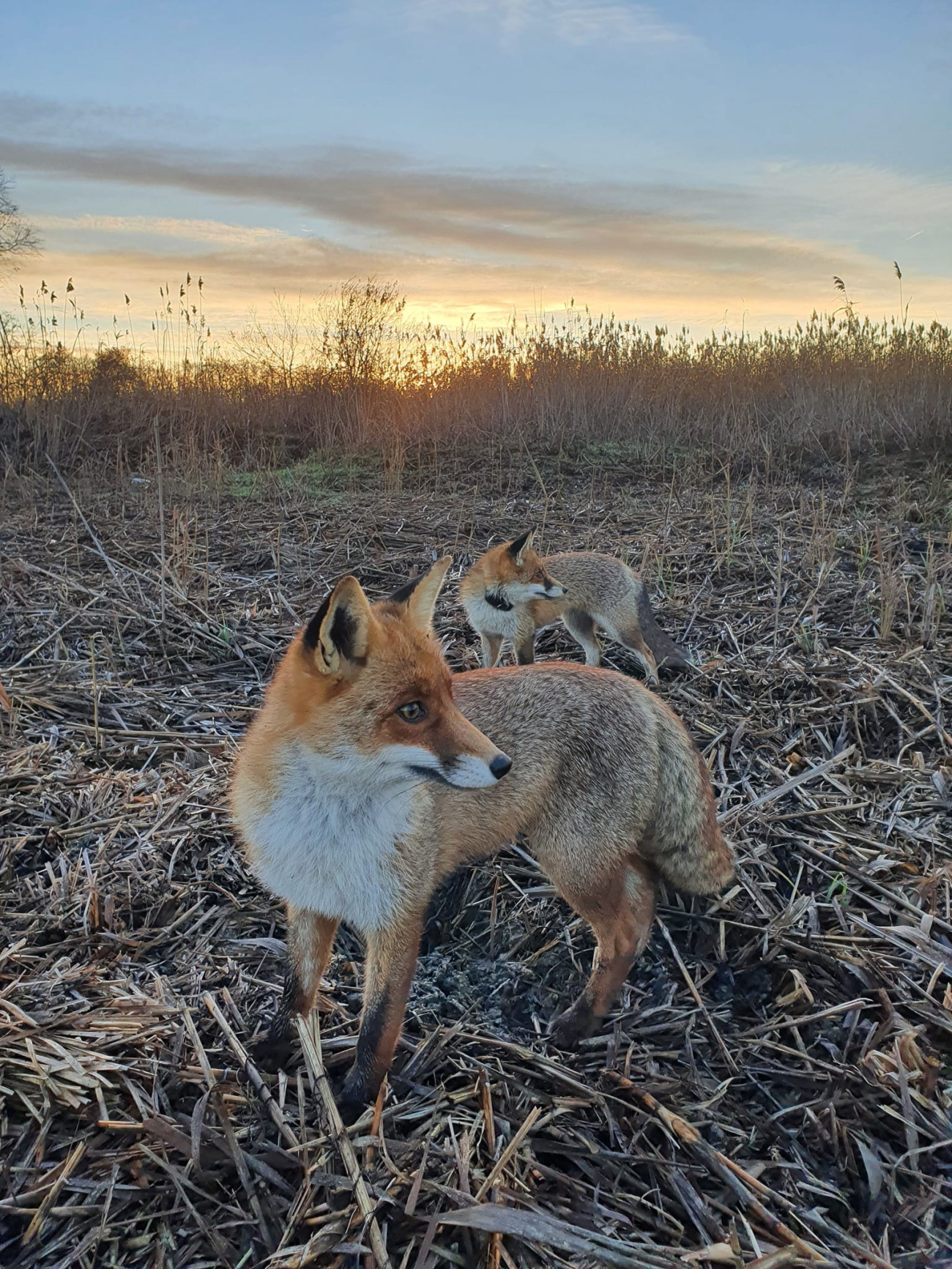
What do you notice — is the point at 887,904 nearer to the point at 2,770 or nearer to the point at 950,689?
the point at 950,689

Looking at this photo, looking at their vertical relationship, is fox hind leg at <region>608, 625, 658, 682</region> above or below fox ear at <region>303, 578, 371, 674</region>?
below

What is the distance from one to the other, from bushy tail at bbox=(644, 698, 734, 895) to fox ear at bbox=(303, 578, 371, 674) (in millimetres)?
1259

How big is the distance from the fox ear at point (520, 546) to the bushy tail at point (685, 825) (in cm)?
315

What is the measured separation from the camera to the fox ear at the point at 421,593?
8.79 feet

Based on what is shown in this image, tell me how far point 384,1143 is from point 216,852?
155 cm

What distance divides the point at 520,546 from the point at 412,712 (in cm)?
388

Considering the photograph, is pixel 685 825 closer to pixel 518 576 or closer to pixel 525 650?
pixel 525 650

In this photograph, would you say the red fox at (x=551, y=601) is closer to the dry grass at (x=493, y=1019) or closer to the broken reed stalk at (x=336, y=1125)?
the dry grass at (x=493, y=1019)

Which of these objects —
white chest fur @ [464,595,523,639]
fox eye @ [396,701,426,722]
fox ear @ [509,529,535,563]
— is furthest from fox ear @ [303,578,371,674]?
fox ear @ [509,529,535,563]

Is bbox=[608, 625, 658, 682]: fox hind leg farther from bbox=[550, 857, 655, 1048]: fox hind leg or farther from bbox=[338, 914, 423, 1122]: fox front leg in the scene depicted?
bbox=[338, 914, 423, 1122]: fox front leg

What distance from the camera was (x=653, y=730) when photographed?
2988 millimetres

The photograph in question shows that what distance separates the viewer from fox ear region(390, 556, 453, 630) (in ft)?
8.79

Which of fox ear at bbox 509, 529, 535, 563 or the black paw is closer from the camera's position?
the black paw

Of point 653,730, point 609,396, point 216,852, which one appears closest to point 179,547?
point 216,852
